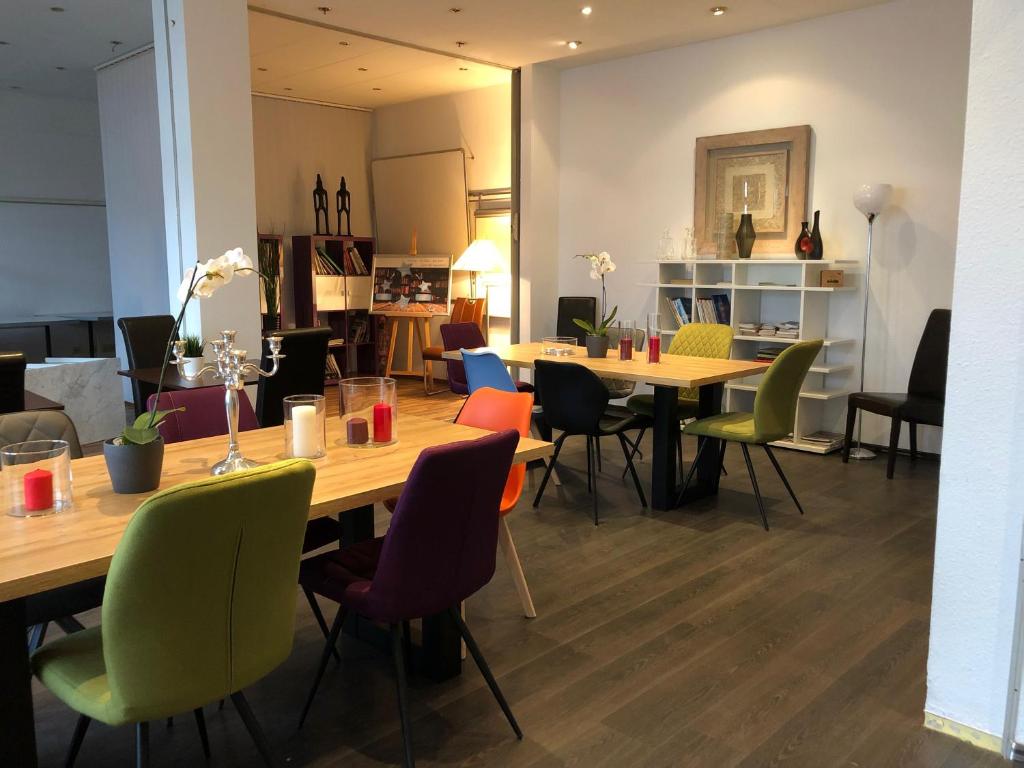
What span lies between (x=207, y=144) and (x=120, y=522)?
405cm

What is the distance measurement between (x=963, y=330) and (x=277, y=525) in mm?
1872

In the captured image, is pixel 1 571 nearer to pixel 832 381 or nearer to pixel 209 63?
pixel 209 63

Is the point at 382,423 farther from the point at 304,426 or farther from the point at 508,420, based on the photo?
the point at 508,420

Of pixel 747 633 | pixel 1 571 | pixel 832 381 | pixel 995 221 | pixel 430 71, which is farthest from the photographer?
pixel 430 71

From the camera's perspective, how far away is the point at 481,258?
799cm

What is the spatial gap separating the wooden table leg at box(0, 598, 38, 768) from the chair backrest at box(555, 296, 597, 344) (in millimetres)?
5997

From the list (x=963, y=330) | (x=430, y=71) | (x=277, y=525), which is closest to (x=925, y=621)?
(x=963, y=330)

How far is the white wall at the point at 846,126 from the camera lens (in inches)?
217

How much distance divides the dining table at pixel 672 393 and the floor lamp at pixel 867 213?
4.79 ft

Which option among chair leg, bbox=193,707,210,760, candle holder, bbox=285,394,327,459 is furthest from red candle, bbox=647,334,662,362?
chair leg, bbox=193,707,210,760

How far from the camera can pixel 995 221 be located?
2.21 m

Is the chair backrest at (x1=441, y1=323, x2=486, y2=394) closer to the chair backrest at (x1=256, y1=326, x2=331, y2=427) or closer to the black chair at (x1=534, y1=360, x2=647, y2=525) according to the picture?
the chair backrest at (x1=256, y1=326, x2=331, y2=427)

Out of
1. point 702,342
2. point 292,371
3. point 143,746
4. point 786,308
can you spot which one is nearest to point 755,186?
point 786,308

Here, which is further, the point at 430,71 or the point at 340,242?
the point at 340,242
